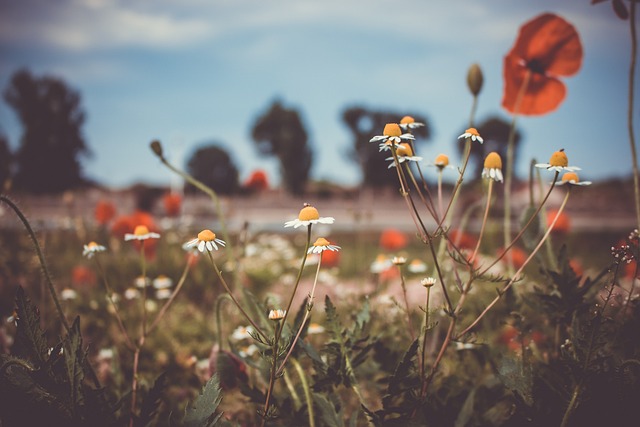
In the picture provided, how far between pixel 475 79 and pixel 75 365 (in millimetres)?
1138

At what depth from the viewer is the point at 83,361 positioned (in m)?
0.82

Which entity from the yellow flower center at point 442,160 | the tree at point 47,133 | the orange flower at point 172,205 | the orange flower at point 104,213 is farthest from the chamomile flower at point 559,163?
the tree at point 47,133

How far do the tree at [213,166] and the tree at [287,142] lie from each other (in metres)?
3.99

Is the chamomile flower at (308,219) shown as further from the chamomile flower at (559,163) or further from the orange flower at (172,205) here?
the orange flower at (172,205)

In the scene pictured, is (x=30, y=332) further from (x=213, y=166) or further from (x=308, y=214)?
(x=213, y=166)

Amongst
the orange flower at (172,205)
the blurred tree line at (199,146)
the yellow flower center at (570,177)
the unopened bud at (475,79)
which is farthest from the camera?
the blurred tree line at (199,146)

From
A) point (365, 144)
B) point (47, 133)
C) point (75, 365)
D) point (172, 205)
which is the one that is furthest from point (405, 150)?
point (365, 144)

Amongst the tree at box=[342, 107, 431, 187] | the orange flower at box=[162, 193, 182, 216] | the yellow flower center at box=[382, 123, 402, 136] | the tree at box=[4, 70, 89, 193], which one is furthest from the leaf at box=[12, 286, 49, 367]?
the tree at box=[342, 107, 431, 187]

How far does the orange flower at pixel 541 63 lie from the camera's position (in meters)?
1.17

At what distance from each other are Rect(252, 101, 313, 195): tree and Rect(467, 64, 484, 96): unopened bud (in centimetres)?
4229

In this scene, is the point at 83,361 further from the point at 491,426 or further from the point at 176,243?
the point at 176,243

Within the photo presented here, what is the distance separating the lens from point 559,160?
2.66ft

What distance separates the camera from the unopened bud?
3.82 ft

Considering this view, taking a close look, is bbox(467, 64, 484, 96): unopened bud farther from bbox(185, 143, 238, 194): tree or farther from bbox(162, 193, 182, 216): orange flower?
bbox(185, 143, 238, 194): tree
